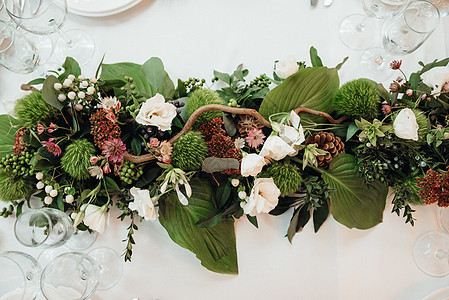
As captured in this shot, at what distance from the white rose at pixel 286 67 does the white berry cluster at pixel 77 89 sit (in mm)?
486

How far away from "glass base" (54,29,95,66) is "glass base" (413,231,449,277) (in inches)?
46.0

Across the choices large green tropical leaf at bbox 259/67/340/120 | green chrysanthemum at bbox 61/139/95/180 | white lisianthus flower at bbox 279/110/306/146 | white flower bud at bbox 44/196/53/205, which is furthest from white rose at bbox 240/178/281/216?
white flower bud at bbox 44/196/53/205

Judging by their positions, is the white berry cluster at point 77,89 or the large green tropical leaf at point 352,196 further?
the large green tropical leaf at point 352,196

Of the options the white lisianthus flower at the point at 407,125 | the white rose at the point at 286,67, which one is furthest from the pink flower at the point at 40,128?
the white lisianthus flower at the point at 407,125

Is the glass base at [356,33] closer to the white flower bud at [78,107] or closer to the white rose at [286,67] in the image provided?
the white rose at [286,67]

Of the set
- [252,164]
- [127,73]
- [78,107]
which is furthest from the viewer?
[127,73]

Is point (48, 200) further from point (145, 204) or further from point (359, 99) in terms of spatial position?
point (359, 99)

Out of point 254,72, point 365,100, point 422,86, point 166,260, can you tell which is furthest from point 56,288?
point 422,86

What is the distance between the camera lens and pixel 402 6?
92 centimetres

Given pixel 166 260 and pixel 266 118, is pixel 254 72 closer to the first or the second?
pixel 266 118

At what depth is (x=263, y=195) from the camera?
0.79m

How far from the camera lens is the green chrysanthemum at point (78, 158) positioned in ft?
2.63

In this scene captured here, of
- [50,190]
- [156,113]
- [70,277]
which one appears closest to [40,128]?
[50,190]

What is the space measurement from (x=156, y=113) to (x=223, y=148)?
0.19m
